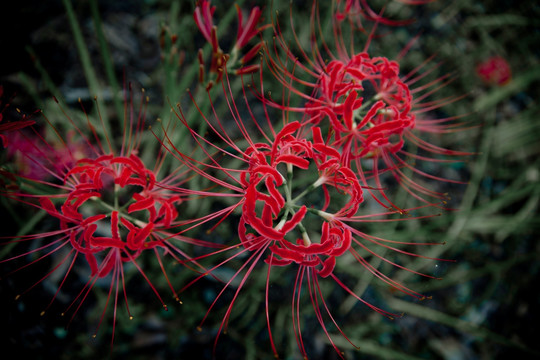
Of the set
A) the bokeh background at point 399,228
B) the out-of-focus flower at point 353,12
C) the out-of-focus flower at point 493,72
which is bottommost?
the bokeh background at point 399,228

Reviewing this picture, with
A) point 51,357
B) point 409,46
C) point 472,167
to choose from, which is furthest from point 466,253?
point 51,357

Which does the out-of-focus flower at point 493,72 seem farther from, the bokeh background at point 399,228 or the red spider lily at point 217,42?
the red spider lily at point 217,42

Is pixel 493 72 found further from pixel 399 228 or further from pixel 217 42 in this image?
pixel 217 42

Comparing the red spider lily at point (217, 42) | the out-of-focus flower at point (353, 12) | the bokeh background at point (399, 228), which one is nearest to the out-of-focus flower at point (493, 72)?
the bokeh background at point (399, 228)

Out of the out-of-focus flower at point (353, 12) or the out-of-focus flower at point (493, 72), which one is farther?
the out-of-focus flower at point (493, 72)

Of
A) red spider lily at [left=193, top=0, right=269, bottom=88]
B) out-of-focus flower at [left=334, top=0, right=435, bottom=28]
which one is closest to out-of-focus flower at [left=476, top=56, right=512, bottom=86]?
out-of-focus flower at [left=334, top=0, right=435, bottom=28]
